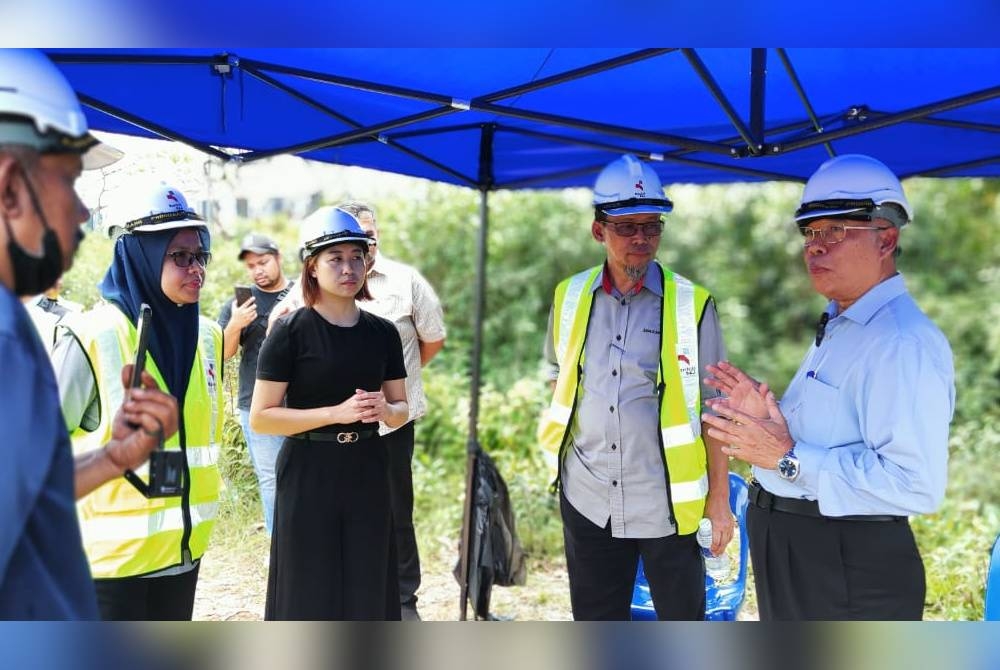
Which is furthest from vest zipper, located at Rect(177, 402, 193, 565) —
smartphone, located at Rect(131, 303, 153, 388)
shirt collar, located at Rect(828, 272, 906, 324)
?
shirt collar, located at Rect(828, 272, 906, 324)

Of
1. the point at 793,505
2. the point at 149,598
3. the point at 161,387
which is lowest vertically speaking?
the point at 149,598

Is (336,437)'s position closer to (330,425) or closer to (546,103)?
(330,425)

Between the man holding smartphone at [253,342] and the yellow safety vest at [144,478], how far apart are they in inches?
7.9

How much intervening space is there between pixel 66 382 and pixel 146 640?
2.00 ft

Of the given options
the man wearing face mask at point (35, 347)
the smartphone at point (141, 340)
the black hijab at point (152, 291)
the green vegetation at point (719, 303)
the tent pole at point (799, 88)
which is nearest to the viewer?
the man wearing face mask at point (35, 347)

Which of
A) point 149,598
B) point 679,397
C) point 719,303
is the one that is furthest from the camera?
point 719,303

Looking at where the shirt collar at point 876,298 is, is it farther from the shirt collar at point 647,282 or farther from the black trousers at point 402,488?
the black trousers at point 402,488

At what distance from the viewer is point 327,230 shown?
9.46ft

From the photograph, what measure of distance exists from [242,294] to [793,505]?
175 centimetres

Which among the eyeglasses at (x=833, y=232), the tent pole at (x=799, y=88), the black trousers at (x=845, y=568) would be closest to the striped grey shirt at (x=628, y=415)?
the black trousers at (x=845, y=568)

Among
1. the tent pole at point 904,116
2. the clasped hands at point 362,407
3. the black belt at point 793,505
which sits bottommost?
the black belt at point 793,505

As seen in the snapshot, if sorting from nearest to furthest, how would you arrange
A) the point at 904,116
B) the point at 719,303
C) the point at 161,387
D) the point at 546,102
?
the point at 161,387 < the point at 904,116 < the point at 546,102 < the point at 719,303

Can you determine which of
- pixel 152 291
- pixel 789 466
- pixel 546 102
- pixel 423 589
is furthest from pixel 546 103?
pixel 423 589

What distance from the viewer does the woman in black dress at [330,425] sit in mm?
2891
